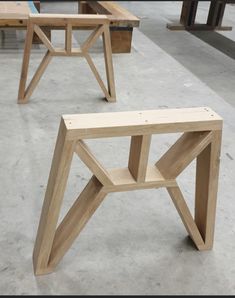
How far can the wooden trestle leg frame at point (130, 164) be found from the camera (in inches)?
41.4

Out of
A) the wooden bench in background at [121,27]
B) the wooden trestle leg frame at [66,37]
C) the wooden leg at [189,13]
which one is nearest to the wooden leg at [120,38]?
the wooden bench in background at [121,27]

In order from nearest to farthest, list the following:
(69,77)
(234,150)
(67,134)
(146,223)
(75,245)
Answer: (67,134) < (75,245) < (146,223) < (234,150) < (69,77)

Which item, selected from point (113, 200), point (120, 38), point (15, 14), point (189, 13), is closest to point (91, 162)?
point (113, 200)

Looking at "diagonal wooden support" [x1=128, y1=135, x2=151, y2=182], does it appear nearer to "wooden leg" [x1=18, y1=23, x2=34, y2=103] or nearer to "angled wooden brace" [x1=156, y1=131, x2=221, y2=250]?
"angled wooden brace" [x1=156, y1=131, x2=221, y2=250]

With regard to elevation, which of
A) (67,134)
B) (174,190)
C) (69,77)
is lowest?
(69,77)

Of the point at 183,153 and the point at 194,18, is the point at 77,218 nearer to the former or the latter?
the point at 183,153

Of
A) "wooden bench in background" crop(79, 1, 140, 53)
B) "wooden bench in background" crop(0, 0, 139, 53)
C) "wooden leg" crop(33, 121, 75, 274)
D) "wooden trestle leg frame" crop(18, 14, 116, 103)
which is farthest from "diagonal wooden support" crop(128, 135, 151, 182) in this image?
"wooden bench in background" crop(79, 1, 140, 53)

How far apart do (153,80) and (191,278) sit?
2.14m

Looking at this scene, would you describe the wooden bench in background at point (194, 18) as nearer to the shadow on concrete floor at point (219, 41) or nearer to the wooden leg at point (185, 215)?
the shadow on concrete floor at point (219, 41)

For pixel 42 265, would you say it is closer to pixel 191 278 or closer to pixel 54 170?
pixel 54 170

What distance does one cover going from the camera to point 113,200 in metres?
1.63

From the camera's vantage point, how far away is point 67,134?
1.01 metres

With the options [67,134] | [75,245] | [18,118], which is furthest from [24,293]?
[18,118]

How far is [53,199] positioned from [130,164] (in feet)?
0.96
